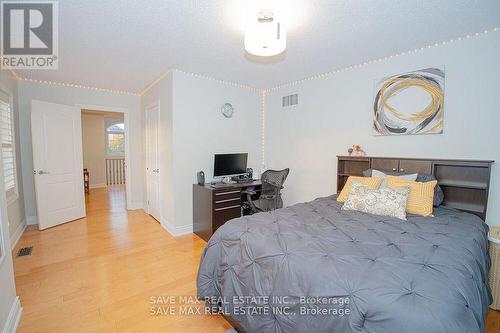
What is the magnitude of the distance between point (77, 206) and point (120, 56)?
3089mm

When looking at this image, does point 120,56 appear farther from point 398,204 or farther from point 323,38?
point 398,204

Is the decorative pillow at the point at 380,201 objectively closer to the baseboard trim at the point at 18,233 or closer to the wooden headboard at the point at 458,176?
the wooden headboard at the point at 458,176

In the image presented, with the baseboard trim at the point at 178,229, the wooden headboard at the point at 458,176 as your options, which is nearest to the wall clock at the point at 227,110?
the baseboard trim at the point at 178,229

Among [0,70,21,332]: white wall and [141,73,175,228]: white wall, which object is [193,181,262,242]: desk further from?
[0,70,21,332]: white wall

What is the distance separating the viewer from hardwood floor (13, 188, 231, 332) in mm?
1850

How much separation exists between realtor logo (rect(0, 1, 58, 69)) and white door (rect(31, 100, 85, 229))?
922mm

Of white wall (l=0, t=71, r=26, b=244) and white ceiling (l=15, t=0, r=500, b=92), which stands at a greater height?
white ceiling (l=15, t=0, r=500, b=92)

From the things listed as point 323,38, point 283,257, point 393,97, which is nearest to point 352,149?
point 393,97

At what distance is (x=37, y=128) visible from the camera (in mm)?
3758

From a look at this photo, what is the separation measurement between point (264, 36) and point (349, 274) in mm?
1704

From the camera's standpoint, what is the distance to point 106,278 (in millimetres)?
2453

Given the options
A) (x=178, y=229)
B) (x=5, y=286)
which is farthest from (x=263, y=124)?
(x=5, y=286)

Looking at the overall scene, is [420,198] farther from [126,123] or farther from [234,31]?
[126,123]

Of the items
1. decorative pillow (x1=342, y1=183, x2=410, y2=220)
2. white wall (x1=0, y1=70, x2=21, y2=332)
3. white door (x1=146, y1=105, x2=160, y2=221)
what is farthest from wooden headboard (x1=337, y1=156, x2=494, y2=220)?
white wall (x1=0, y1=70, x2=21, y2=332)
